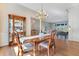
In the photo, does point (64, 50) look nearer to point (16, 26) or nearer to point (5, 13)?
point (16, 26)

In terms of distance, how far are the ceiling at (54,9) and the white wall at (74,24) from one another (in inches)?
4.9

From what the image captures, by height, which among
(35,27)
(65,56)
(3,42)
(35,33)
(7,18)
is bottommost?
(65,56)

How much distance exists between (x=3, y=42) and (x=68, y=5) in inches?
Result: 65.3

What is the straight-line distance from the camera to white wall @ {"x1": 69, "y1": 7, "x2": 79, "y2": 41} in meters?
2.14

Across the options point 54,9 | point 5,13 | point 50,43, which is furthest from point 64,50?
point 5,13

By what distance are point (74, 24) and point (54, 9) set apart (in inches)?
23.3

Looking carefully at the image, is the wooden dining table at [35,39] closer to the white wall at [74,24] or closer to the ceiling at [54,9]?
the ceiling at [54,9]

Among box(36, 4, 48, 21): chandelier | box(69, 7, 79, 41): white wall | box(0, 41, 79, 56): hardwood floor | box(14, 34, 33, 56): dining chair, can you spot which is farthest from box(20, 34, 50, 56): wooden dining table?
box(69, 7, 79, 41): white wall

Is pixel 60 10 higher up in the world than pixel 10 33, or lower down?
higher up

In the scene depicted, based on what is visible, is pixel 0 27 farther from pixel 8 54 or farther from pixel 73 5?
pixel 73 5

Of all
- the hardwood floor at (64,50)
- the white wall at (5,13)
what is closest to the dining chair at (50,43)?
the hardwood floor at (64,50)

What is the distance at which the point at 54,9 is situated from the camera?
218cm

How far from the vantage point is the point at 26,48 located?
2.19m

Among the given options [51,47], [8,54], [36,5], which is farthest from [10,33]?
[51,47]
